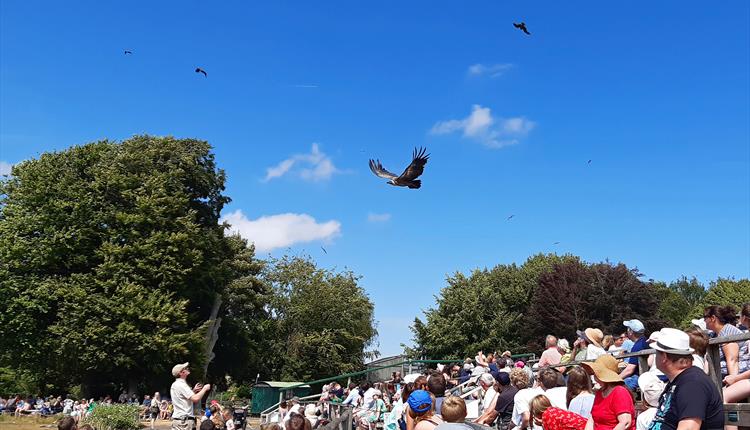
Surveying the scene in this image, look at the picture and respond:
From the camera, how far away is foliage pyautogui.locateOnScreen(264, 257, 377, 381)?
56.0 metres

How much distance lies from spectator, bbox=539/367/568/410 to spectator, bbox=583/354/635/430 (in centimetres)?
197

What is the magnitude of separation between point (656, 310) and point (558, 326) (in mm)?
7602

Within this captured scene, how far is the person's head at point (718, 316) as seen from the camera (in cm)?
726

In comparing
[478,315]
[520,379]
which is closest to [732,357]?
[520,379]

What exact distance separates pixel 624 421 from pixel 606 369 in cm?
39

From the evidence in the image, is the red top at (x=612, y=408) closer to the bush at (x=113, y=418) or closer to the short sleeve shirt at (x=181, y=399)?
the short sleeve shirt at (x=181, y=399)

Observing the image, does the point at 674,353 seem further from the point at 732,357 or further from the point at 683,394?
the point at 732,357

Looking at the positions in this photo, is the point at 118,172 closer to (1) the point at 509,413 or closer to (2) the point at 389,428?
(2) the point at 389,428

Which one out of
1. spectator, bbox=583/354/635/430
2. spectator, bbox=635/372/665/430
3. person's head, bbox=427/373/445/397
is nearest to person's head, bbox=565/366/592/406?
spectator, bbox=635/372/665/430

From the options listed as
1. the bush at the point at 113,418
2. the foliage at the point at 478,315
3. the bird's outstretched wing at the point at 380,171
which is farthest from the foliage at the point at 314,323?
the bird's outstretched wing at the point at 380,171

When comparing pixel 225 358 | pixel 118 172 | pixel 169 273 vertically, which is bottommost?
pixel 225 358

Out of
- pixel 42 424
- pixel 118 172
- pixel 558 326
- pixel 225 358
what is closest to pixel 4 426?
pixel 42 424

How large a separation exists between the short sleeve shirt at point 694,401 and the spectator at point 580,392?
2.09 metres

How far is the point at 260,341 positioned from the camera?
5238 cm
